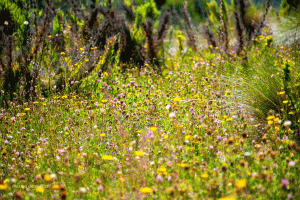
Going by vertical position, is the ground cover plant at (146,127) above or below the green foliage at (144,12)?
below

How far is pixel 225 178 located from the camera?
67.6 inches

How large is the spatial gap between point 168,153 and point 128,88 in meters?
1.85

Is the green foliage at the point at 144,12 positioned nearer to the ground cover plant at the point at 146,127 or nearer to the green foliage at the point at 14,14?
the ground cover plant at the point at 146,127

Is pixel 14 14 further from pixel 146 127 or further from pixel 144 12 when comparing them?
Result: pixel 146 127

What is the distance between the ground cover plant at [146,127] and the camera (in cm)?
172

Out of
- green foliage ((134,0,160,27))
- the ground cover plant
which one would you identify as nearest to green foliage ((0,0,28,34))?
the ground cover plant

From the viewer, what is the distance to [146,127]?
8.86ft

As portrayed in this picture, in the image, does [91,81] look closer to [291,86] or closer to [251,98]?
[251,98]

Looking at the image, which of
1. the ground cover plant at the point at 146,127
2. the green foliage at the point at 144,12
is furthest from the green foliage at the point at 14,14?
the green foliage at the point at 144,12

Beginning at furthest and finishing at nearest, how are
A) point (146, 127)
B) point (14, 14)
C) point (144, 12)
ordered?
point (144, 12)
point (14, 14)
point (146, 127)

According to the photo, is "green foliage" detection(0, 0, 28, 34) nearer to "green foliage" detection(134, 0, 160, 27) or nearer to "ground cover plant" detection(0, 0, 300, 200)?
"ground cover plant" detection(0, 0, 300, 200)

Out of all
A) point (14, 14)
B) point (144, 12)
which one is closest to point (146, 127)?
point (14, 14)

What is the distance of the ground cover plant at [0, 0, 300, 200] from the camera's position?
5.64 feet

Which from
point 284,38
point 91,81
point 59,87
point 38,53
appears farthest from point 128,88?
point 284,38
